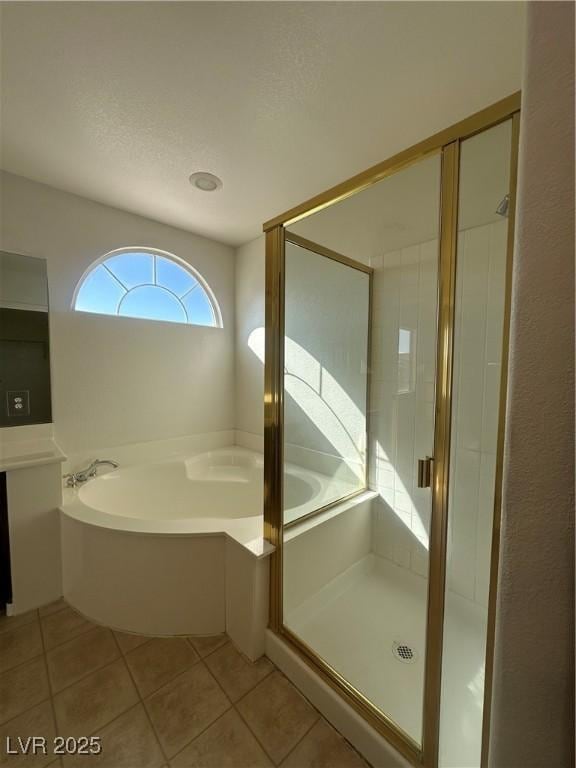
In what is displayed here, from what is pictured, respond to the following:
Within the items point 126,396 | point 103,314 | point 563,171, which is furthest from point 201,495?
point 563,171

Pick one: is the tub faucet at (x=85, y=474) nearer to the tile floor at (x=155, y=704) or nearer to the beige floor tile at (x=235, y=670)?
the tile floor at (x=155, y=704)

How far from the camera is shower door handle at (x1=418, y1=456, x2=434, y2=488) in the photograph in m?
1.05

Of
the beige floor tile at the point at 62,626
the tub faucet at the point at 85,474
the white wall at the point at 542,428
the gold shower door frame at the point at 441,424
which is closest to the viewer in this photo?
the white wall at the point at 542,428

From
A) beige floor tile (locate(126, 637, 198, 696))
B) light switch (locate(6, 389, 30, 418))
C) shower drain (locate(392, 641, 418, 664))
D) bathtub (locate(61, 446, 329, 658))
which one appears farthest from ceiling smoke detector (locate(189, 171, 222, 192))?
shower drain (locate(392, 641, 418, 664))

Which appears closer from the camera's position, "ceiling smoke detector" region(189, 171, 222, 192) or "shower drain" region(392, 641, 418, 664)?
"shower drain" region(392, 641, 418, 664)

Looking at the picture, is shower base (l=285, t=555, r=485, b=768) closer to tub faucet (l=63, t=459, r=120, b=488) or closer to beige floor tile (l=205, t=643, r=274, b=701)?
beige floor tile (l=205, t=643, r=274, b=701)

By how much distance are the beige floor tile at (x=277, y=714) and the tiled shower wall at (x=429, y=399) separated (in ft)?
2.51

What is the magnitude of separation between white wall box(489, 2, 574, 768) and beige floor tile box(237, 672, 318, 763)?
3.66ft

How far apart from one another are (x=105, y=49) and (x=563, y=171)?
1652 millimetres

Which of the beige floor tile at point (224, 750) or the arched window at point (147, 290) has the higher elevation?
the arched window at point (147, 290)

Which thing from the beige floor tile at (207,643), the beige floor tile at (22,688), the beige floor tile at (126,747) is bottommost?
the beige floor tile at (207,643)

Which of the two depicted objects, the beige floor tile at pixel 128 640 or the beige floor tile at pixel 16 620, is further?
the beige floor tile at pixel 16 620

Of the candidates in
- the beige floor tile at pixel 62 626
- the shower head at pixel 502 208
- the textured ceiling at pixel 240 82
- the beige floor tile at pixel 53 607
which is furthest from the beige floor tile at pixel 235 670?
the textured ceiling at pixel 240 82

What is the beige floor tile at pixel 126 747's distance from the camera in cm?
106
